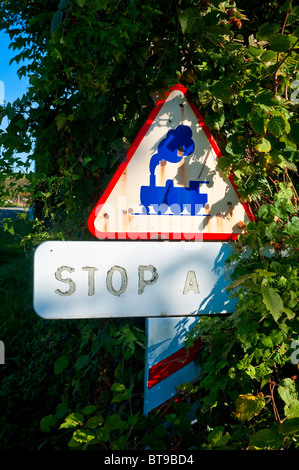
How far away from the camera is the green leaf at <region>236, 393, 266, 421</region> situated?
1372 mm

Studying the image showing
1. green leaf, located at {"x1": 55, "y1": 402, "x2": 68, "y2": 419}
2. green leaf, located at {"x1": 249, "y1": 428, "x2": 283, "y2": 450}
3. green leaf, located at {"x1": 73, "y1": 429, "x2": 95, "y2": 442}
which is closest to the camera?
green leaf, located at {"x1": 249, "y1": 428, "x2": 283, "y2": 450}

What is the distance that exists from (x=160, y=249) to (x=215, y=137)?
59 cm

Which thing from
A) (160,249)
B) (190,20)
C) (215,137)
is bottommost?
(160,249)

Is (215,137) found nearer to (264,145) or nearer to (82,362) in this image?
(264,145)

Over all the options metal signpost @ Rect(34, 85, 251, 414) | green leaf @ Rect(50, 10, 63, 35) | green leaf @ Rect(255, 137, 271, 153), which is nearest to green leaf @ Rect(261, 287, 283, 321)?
metal signpost @ Rect(34, 85, 251, 414)

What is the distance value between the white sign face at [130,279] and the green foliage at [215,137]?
0.32 feet

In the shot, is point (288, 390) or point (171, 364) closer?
point (288, 390)

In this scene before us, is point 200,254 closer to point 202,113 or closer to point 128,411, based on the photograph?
point 202,113

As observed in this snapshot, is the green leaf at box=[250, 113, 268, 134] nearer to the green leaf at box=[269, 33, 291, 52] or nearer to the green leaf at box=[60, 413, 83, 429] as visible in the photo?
the green leaf at box=[269, 33, 291, 52]

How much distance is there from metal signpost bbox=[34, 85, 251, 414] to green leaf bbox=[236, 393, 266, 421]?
28cm

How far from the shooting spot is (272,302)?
1258 mm

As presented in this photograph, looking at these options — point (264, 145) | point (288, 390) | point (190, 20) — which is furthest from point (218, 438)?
point (190, 20)

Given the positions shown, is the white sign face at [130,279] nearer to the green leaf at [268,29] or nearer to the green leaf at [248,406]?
the green leaf at [248,406]

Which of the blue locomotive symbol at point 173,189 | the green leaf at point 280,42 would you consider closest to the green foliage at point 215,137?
the green leaf at point 280,42
